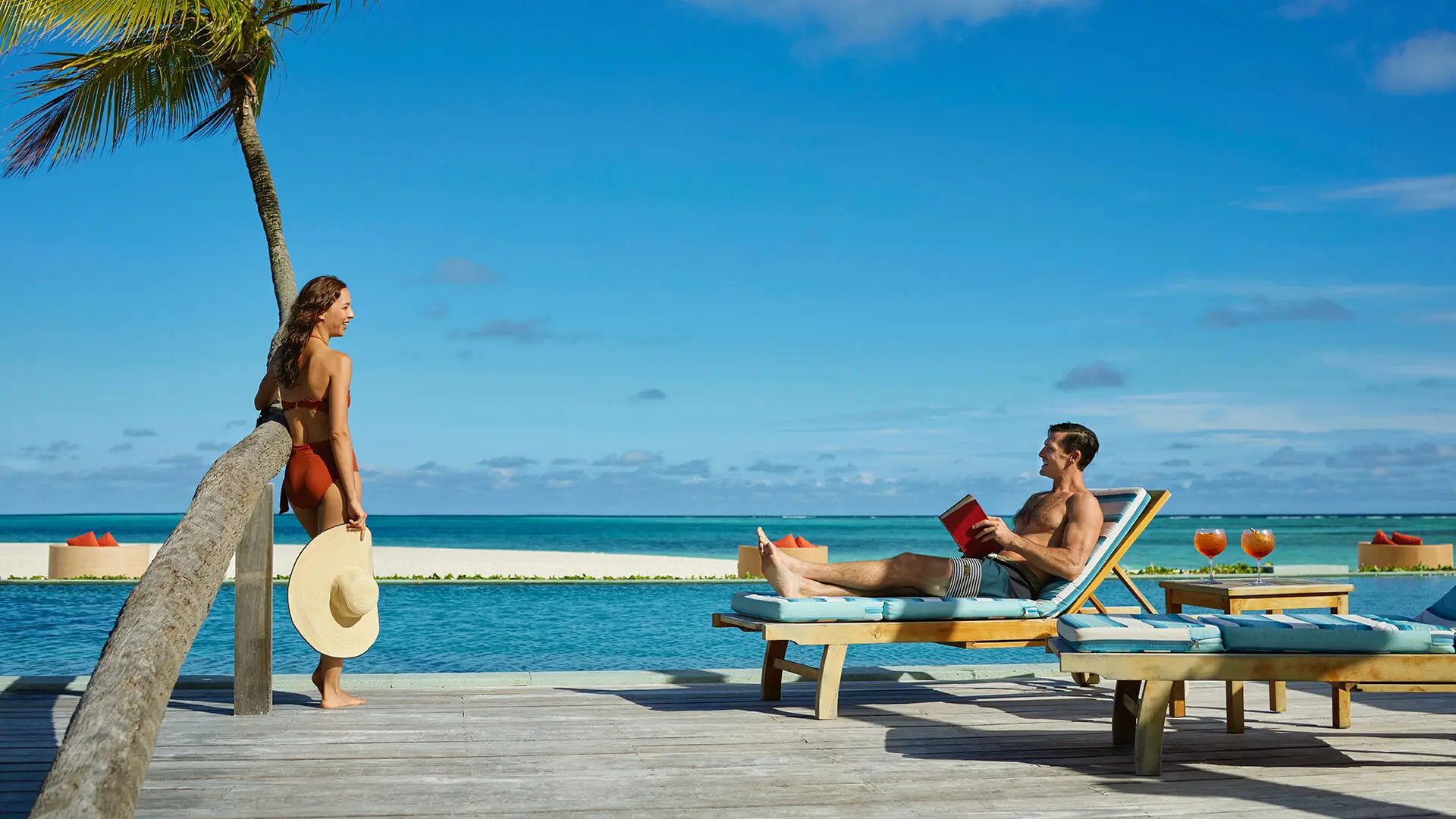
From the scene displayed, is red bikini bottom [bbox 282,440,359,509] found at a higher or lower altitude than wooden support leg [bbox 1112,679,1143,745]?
higher

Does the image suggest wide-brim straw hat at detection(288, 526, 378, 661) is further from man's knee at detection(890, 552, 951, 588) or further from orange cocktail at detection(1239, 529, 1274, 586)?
orange cocktail at detection(1239, 529, 1274, 586)

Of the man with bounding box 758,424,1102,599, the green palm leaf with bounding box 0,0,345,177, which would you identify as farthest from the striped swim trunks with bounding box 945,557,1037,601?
the green palm leaf with bounding box 0,0,345,177

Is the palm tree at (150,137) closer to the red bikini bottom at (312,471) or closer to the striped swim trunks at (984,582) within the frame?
the red bikini bottom at (312,471)

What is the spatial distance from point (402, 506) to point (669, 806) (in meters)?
34.1

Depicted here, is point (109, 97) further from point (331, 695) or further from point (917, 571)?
point (917, 571)

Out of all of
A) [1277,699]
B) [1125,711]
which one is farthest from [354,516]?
[1277,699]

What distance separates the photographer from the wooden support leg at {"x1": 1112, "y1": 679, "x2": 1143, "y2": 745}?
11.3 ft

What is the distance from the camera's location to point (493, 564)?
23.3m

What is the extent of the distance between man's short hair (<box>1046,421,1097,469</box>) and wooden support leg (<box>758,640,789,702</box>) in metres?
1.47

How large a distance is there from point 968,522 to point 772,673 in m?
1.00

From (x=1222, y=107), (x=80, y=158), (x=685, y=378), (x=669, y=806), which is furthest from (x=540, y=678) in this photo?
(x=685, y=378)

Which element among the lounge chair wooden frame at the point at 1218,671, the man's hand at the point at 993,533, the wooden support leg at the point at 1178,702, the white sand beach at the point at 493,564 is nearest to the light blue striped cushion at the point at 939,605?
the man's hand at the point at 993,533

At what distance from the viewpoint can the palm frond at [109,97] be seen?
5.07 meters

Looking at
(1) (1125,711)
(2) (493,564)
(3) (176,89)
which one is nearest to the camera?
(1) (1125,711)
